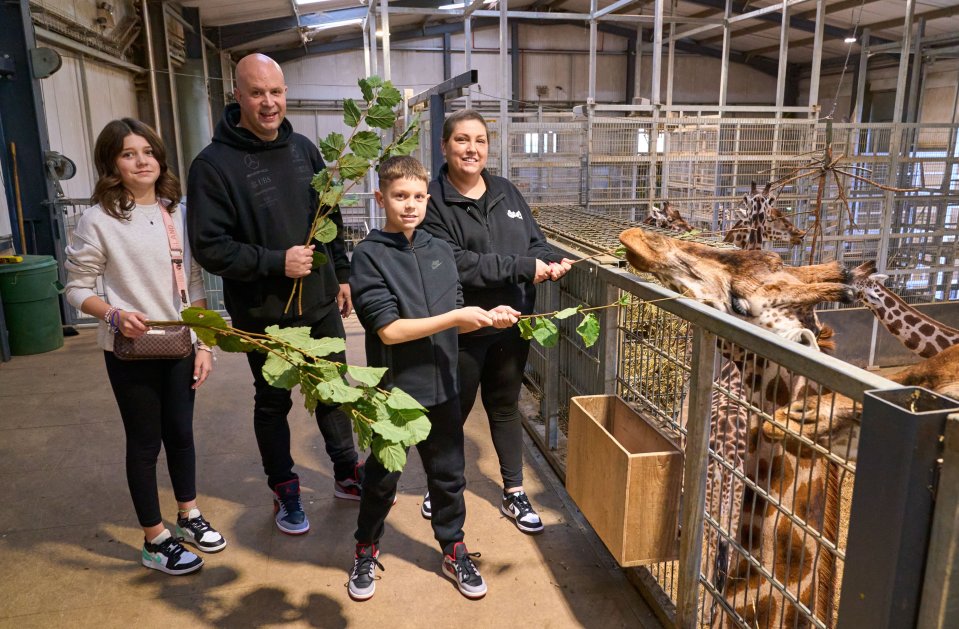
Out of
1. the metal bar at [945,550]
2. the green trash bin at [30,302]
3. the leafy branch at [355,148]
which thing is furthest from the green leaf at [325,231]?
the green trash bin at [30,302]

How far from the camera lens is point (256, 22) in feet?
47.1

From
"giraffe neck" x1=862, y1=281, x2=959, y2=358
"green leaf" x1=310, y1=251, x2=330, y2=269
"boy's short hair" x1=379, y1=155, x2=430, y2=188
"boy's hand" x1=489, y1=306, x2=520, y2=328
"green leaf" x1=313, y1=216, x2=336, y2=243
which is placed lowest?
"giraffe neck" x1=862, y1=281, x2=959, y2=358

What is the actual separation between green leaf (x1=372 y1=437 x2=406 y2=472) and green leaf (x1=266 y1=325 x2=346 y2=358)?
294mm

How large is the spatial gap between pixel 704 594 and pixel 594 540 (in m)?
0.67

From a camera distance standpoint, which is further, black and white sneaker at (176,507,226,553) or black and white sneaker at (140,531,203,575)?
black and white sneaker at (176,507,226,553)

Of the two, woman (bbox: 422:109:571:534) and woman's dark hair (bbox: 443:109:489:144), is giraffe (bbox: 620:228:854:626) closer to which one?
woman (bbox: 422:109:571:534)

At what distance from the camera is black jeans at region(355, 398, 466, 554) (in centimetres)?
241

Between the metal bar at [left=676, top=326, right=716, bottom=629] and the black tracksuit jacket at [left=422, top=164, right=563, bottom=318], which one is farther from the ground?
the black tracksuit jacket at [left=422, top=164, right=563, bottom=318]

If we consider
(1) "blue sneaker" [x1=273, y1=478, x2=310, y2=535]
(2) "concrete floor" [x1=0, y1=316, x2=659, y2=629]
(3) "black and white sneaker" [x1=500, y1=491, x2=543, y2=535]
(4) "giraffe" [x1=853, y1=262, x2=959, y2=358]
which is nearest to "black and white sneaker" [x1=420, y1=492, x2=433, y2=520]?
(2) "concrete floor" [x1=0, y1=316, x2=659, y2=629]

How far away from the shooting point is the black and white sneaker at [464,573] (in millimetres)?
2535

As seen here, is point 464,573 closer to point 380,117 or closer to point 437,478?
point 437,478

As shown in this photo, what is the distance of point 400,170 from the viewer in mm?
2230

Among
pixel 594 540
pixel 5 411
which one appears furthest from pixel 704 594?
pixel 5 411

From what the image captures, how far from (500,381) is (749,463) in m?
1.05
